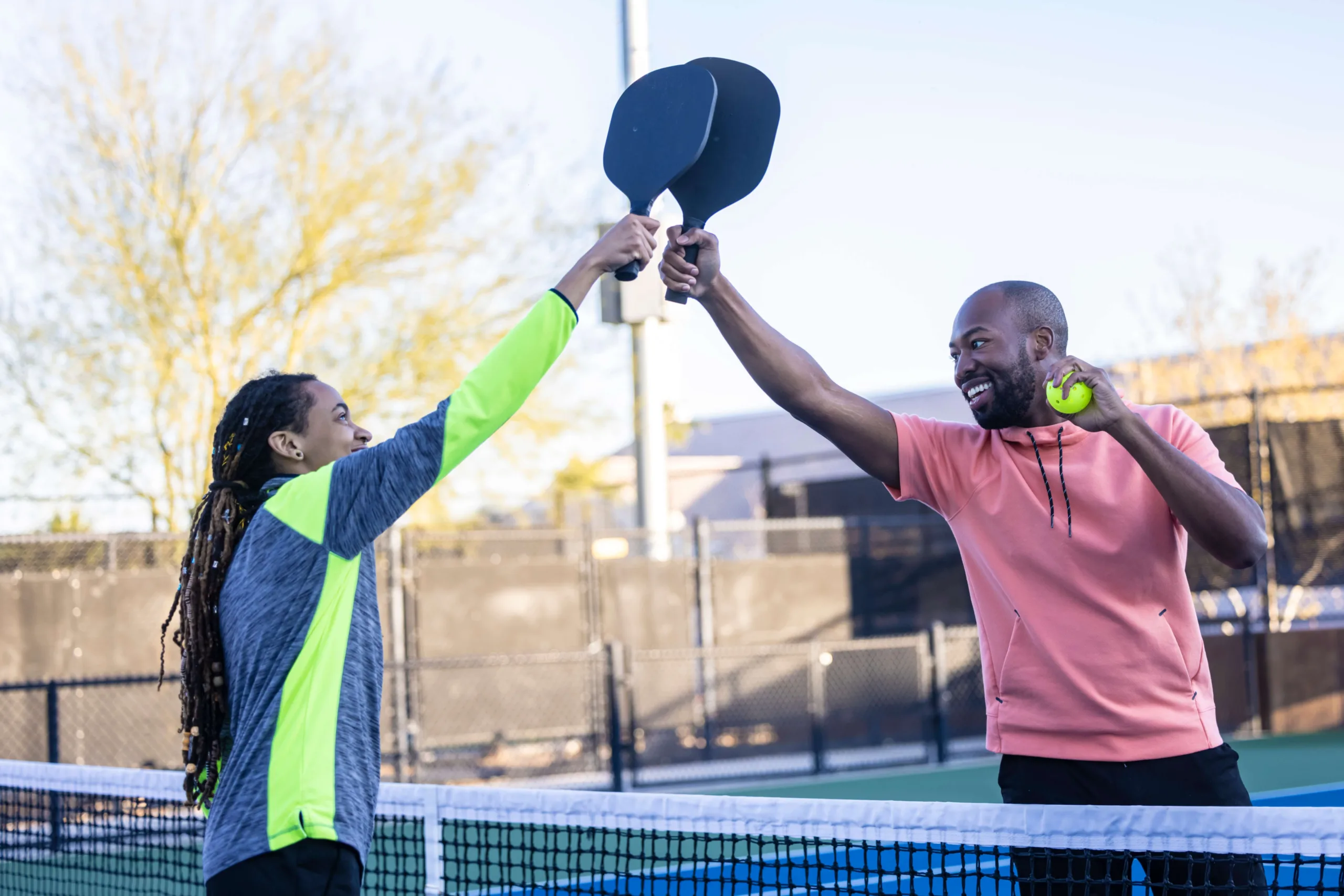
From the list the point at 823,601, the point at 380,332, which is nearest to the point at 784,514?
the point at 823,601

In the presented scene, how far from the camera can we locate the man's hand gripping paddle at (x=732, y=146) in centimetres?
371

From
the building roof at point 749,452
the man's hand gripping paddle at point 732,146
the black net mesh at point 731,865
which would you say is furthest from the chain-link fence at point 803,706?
the building roof at point 749,452

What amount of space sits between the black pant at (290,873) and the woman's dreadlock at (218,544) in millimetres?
317

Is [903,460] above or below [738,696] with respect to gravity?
above

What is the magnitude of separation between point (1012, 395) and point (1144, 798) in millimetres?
882

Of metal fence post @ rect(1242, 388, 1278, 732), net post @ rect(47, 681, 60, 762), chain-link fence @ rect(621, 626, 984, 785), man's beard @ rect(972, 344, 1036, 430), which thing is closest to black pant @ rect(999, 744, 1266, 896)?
man's beard @ rect(972, 344, 1036, 430)

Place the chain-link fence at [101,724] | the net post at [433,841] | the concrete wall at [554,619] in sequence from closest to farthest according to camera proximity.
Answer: the net post at [433,841]
the chain-link fence at [101,724]
the concrete wall at [554,619]

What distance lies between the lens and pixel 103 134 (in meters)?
Result: 14.3

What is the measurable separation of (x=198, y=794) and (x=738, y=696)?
1162 centimetres

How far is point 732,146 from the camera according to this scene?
373 centimetres

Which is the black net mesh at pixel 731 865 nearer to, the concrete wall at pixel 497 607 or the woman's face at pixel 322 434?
the woman's face at pixel 322 434

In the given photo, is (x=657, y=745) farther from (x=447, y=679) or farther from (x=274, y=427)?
(x=274, y=427)

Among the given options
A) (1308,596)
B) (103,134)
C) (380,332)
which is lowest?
(1308,596)

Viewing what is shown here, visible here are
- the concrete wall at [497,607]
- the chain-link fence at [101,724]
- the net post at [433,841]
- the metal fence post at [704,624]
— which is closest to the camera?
the net post at [433,841]
